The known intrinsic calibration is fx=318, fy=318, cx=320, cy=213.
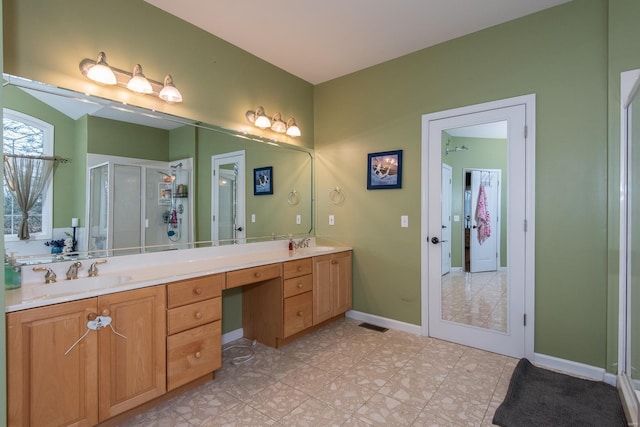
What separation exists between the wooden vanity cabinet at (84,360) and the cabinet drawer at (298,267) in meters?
1.10

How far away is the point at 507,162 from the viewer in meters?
2.59

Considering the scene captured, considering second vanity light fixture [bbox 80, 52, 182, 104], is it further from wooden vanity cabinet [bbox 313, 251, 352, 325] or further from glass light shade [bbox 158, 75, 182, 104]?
wooden vanity cabinet [bbox 313, 251, 352, 325]

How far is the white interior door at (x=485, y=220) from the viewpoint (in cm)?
267

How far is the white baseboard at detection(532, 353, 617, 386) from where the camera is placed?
2195 mm

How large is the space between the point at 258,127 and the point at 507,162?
2.24 meters

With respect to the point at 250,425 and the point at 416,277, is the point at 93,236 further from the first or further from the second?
the point at 416,277

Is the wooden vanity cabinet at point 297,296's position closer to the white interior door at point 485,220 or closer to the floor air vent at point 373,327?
the floor air vent at point 373,327

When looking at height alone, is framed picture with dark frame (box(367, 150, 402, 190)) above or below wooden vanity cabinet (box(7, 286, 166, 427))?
above

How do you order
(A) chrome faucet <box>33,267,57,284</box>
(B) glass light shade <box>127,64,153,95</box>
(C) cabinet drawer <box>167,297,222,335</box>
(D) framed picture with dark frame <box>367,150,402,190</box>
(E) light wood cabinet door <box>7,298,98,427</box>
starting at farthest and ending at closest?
1. (D) framed picture with dark frame <box>367,150,402,190</box>
2. (B) glass light shade <box>127,64,153,95</box>
3. (C) cabinet drawer <box>167,297,222,335</box>
4. (A) chrome faucet <box>33,267,57,284</box>
5. (E) light wood cabinet door <box>7,298,98,427</box>

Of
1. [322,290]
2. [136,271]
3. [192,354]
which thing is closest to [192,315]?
[192,354]

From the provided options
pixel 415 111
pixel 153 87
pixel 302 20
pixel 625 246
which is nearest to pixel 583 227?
pixel 625 246

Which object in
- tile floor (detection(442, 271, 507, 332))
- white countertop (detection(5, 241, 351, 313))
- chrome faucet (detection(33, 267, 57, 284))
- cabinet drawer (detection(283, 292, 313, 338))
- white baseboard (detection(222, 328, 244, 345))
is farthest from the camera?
white baseboard (detection(222, 328, 244, 345))

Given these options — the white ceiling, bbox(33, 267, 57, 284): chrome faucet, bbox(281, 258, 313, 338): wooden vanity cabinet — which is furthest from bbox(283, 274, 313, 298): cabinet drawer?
the white ceiling

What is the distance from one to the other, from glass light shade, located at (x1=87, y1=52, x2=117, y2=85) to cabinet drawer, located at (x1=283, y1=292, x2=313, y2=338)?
206 centimetres
